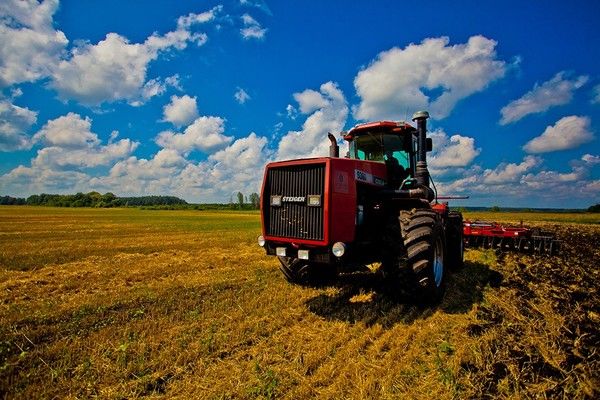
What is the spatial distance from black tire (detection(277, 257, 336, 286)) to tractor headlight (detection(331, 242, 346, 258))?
1568mm

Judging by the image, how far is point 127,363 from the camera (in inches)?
151

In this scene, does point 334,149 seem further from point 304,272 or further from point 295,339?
point 295,339

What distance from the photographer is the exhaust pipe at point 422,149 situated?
22.8ft

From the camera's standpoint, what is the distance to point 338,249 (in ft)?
16.3

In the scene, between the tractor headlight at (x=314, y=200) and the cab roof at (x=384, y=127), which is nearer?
the tractor headlight at (x=314, y=200)

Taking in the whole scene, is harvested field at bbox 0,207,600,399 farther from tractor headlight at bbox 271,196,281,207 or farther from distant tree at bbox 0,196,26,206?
distant tree at bbox 0,196,26,206

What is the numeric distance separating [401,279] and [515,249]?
1060 centimetres

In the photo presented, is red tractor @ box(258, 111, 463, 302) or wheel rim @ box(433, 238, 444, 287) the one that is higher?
red tractor @ box(258, 111, 463, 302)

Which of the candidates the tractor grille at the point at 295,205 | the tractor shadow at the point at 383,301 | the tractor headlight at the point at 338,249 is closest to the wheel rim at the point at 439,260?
the tractor shadow at the point at 383,301

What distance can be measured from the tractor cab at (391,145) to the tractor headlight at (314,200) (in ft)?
8.02

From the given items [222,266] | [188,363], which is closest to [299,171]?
[188,363]

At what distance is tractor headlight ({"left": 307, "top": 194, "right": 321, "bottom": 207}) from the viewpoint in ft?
17.4

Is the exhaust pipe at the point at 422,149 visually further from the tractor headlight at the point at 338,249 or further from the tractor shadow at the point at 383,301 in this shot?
the tractor headlight at the point at 338,249

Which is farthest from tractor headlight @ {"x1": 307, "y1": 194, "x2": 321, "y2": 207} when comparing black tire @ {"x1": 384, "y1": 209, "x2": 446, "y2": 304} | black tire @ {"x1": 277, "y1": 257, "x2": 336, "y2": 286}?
black tire @ {"x1": 277, "y1": 257, "x2": 336, "y2": 286}
